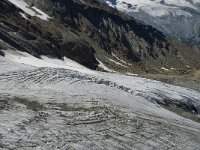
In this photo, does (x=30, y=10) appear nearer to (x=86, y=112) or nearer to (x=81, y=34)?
(x=81, y=34)

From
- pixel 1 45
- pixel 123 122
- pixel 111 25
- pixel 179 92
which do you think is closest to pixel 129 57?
pixel 111 25

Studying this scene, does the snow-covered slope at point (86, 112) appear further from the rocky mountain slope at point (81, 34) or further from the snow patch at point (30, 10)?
the snow patch at point (30, 10)

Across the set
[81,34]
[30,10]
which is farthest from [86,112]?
[81,34]

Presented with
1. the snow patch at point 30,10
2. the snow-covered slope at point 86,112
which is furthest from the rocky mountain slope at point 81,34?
the snow-covered slope at point 86,112

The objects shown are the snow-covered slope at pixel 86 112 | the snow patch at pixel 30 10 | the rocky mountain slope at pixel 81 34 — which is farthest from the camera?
the snow patch at pixel 30 10

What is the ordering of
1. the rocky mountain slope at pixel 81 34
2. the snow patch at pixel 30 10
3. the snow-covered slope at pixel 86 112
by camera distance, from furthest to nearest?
the snow patch at pixel 30 10 < the rocky mountain slope at pixel 81 34 < the snow-covered slope at pixel 86 112

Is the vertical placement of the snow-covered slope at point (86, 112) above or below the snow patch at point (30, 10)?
below
